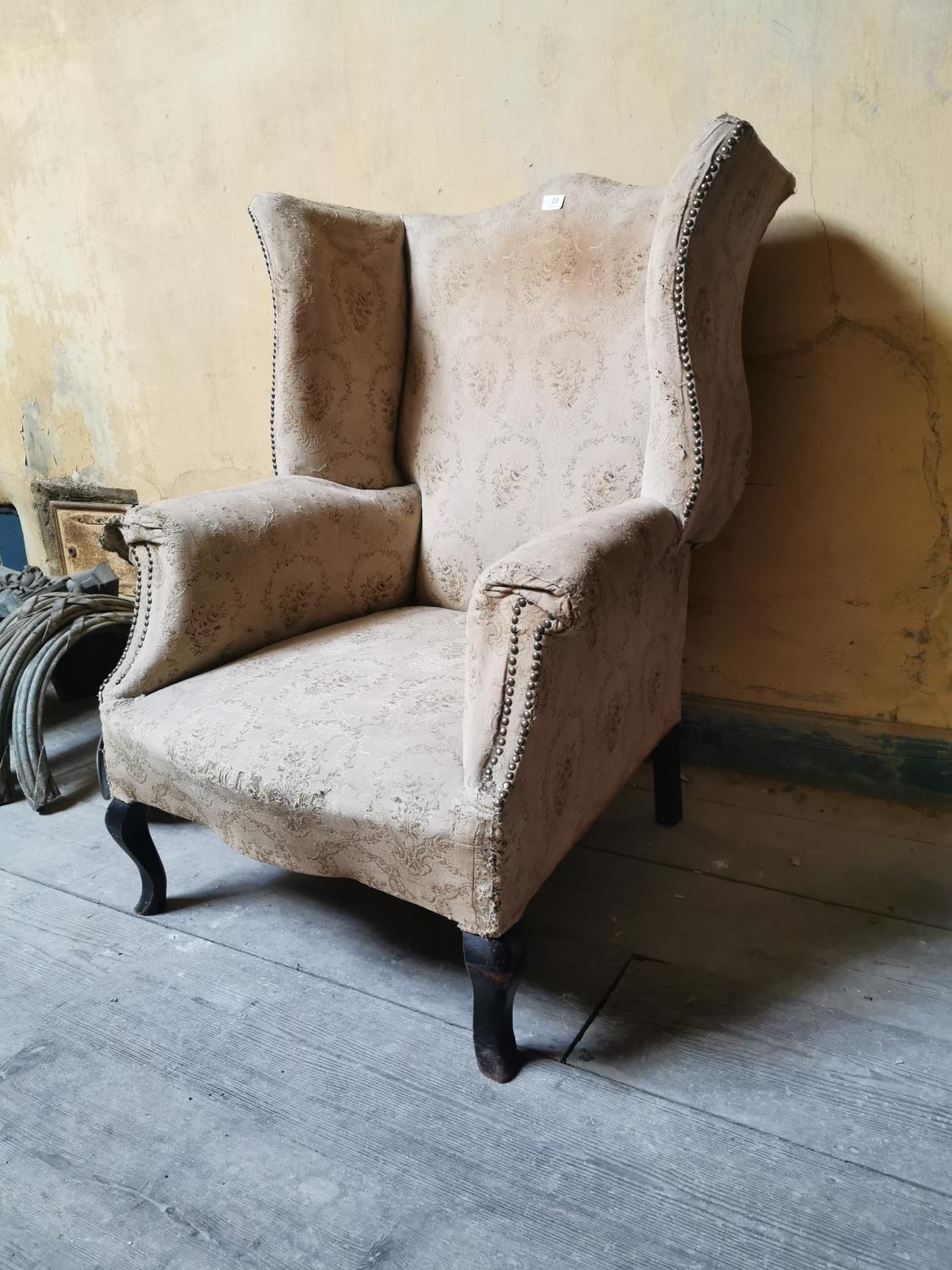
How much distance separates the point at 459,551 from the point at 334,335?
0.46 meters

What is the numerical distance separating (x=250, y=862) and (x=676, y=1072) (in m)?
0.84

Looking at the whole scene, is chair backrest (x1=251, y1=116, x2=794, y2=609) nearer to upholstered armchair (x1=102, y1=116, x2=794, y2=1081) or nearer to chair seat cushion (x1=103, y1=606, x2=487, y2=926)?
upholstered armchair (x1=102, y1=116, x2=794, y2=1081)

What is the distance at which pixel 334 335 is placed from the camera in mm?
1637

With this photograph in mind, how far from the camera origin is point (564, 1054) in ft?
3.68

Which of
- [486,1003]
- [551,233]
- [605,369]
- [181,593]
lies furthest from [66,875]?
[551,233]

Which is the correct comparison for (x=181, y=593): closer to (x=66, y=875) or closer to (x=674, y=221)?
(x=66, y=875)

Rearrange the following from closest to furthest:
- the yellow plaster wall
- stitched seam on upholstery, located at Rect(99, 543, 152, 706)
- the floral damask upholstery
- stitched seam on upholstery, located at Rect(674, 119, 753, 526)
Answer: the floral damask upholstery < stitched seam on upholstery, located at Rect(674, 119, 753, 526) < stitched seam on upholstery, located at Rect(99, 543, 152, 706) < the yellow plaster wall

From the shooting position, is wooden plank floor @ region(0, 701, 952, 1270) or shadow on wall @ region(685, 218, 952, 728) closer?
wooden plank floor @ region(0, 701, 952, 1270)

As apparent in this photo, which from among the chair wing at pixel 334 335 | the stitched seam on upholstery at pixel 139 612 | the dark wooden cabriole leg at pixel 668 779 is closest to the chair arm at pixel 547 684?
the dark wooden cabriole leg at pixel 668 779

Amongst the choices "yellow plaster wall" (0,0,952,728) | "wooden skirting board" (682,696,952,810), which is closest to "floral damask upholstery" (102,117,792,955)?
"yellow plaster wall" (0,0,952,728)

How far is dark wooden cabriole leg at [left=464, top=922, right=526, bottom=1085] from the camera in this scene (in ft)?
3.37

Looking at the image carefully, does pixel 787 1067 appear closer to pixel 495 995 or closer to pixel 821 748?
pixel 495 995

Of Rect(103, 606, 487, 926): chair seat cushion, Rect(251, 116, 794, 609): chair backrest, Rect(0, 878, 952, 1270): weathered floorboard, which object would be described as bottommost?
Rect(0, 878, 952, 1270): weathered floorboard

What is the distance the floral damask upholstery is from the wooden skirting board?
355 millimetres
